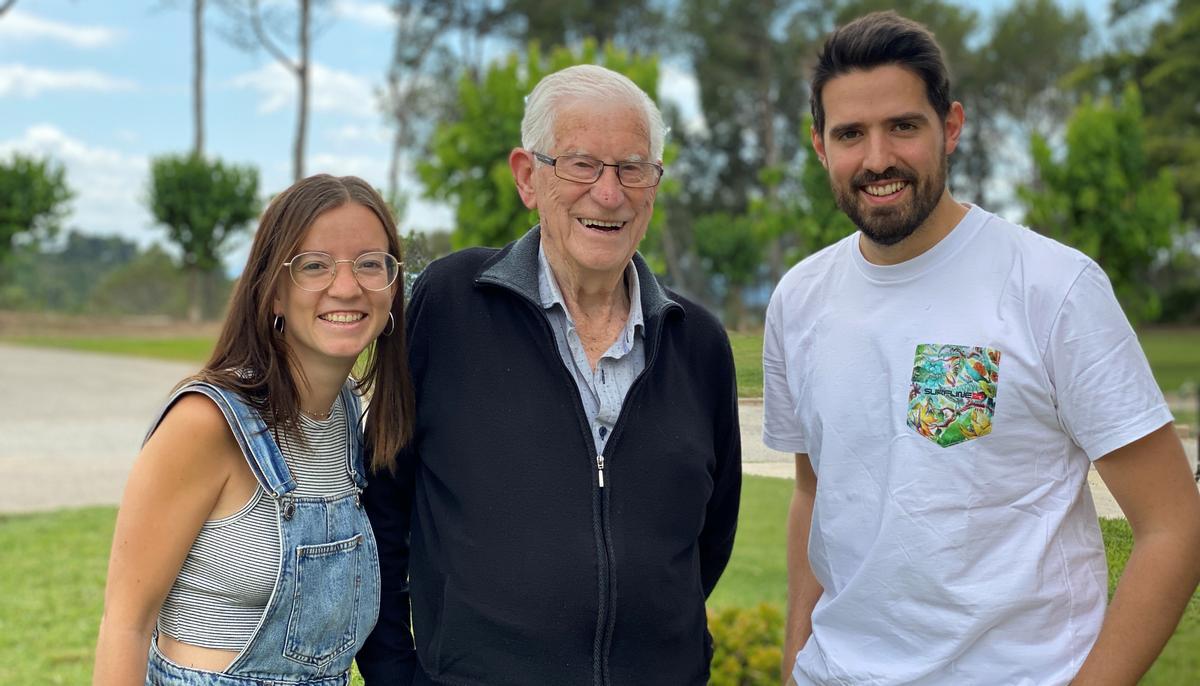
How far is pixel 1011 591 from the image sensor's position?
1.84 meters

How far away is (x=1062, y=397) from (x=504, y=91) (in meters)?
9.92

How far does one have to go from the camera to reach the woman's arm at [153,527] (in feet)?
6.01

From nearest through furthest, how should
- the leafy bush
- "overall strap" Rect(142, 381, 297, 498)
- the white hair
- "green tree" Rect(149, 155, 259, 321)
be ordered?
"overall strap" Rect(142, 381, 297, 498)
the white hair
the leafy bush
"green tree" Rect(149, 155, 259, 321)

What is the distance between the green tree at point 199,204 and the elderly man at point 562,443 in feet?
92.5

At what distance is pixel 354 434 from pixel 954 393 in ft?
3.73

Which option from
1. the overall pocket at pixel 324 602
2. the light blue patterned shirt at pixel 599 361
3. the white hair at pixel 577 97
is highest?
the white hair at pixel 577 97

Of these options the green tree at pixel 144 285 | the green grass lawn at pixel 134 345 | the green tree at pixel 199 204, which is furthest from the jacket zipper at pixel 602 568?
the green tree at pixel 144 285

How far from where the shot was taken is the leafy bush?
4.17 meters

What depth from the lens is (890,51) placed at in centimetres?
199

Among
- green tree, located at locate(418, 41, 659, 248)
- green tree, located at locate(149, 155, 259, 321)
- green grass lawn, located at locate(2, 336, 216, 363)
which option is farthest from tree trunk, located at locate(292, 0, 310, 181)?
green tree, located at locate(418, 41, 659, 248)

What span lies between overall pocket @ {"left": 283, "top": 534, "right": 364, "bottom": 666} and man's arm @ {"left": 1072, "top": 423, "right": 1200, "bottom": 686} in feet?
4.24

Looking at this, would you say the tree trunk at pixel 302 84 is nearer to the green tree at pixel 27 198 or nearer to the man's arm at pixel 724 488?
the green tree at pixel 27 198

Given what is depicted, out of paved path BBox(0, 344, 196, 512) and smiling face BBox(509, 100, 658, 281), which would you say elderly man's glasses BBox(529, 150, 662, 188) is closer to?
smiling face BBox(509, 100, 658, 281)

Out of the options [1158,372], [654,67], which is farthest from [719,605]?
[1158,372]
